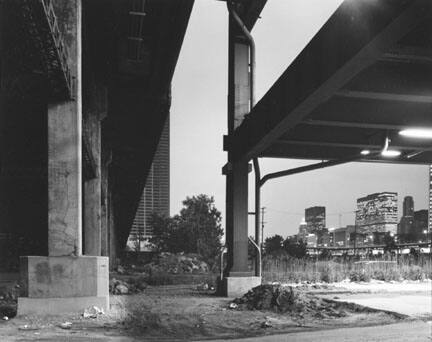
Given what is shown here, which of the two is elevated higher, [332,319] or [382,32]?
[382,32]

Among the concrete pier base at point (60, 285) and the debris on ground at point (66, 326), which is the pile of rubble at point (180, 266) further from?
the debris on ground at point (66, 326)

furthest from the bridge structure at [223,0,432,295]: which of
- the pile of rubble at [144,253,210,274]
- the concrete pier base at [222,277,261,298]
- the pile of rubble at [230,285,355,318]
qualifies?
the pile of rubble at [144,253,210,274]

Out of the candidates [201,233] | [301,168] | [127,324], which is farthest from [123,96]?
[201,233]

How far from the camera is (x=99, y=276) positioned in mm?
8797

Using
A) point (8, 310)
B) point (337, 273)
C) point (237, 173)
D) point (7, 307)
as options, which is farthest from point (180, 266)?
point (8, 310)

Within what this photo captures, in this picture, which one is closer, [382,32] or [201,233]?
[382,32]

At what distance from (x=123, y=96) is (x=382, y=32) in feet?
47.0

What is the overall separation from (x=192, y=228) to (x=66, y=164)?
Result: 53425 mm

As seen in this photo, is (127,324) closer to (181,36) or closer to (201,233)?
(181,36)

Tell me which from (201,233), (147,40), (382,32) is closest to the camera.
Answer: (382,32)

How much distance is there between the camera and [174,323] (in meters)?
8.01

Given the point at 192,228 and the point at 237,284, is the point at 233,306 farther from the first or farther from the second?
the point at 192,228

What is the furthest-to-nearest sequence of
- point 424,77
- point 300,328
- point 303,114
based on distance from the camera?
point 303,114 → point 424,77 → point 300,328

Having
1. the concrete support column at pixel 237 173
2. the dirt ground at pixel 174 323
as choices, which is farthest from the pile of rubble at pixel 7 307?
the concrete support column at pixel 237 173
